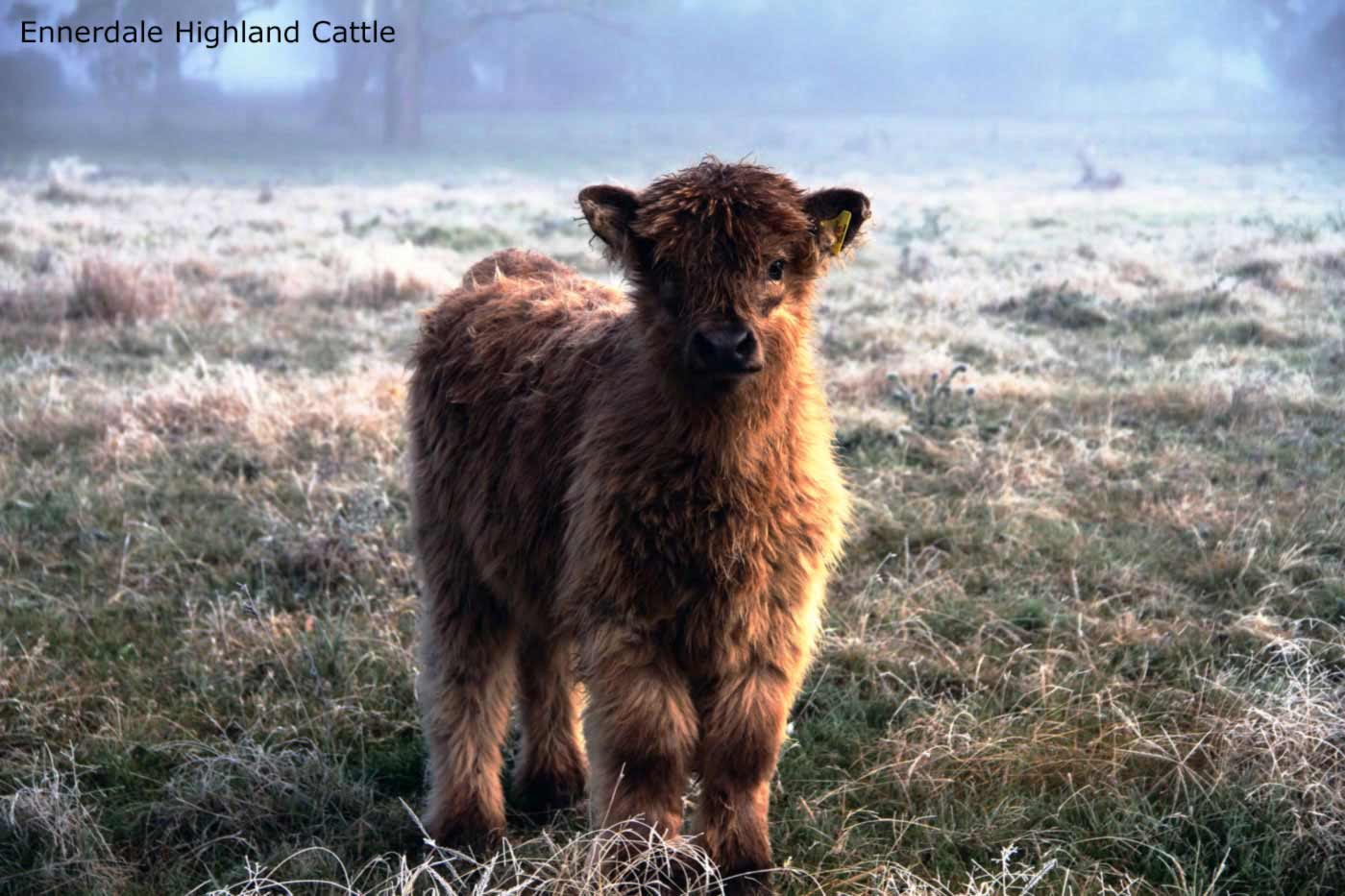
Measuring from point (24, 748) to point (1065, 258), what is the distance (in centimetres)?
1450

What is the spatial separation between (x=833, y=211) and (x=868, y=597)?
2445 mm

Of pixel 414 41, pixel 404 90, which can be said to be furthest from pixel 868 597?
pixel 404 90

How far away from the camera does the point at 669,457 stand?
3506mm

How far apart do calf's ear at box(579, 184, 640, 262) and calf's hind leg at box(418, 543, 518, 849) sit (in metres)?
1.33

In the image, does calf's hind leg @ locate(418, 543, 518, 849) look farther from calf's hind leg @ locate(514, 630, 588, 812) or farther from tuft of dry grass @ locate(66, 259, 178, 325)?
tuft of dry grass @ locate(66, 259, 178, 325)

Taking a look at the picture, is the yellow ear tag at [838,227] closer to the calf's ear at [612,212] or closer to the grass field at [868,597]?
the calf's ear at [612,212]

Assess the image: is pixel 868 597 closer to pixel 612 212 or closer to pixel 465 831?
pixel 465 831

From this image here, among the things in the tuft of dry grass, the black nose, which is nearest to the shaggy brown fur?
the black nose

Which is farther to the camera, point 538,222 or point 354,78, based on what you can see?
point 354,78

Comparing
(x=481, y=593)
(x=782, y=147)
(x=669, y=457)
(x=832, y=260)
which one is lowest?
(x=481, y=593)

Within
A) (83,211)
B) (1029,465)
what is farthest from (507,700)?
(83,211)

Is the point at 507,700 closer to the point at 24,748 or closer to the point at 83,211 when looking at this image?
the point at 24,748

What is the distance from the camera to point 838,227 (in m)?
3.74

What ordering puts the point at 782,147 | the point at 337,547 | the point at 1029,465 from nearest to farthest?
the point at 337,547 → the point at 1029,465 → the point at 782,147
